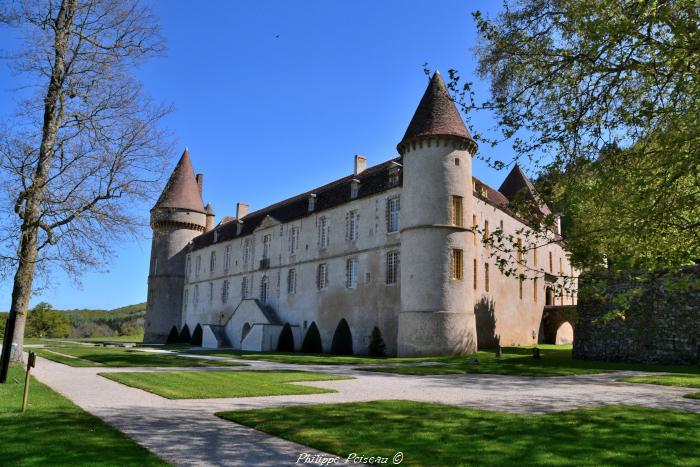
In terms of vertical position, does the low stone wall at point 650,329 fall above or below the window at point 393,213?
below

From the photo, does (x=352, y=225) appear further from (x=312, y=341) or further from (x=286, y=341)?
(x=286, y=341)

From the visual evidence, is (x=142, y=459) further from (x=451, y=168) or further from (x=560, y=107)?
(x=451, y=168)

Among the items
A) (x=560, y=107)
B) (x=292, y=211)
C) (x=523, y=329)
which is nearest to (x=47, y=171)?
(x=560, y=107)

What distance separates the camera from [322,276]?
1364 inches

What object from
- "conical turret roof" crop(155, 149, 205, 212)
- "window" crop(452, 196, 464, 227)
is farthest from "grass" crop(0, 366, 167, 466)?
"conical turret roof" crop(155, 149, 205, 212)

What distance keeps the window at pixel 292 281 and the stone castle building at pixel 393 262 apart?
0.25 ft

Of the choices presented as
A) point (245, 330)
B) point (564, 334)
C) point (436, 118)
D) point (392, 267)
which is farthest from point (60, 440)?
point (564, 334)

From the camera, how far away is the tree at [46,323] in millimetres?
54625

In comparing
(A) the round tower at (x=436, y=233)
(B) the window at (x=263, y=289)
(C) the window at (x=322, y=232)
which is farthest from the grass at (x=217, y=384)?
(B) the window at (x=263, y=289)

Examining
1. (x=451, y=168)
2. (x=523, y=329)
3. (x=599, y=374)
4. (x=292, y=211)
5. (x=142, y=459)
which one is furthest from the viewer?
(x=292, y=211)

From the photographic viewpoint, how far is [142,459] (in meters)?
5.62

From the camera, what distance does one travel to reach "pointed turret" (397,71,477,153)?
27.6m

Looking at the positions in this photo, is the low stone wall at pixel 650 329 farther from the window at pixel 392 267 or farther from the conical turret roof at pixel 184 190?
the conical turret roof at pixel 184 190

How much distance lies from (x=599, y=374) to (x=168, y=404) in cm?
1288
